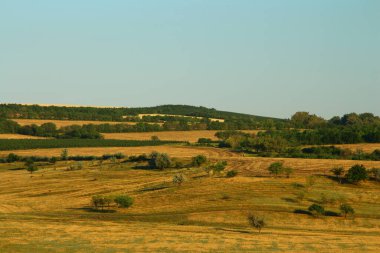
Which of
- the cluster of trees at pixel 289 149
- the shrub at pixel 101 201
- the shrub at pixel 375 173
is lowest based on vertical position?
the shrub at pixel 101 201

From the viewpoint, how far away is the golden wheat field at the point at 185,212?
208 ft

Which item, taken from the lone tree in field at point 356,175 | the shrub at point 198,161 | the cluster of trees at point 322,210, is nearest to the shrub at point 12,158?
the shrub at point 198,161

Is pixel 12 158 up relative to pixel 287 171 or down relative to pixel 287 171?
down

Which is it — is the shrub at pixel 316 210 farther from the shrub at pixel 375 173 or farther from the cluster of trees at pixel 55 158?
the cluster of trees at pixel 55 158

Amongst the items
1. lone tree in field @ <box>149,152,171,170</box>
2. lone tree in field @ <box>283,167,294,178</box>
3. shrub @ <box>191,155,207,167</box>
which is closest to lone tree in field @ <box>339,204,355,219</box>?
lone tree in field @ <box>283,167,294,178</box>

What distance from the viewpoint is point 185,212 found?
287ft

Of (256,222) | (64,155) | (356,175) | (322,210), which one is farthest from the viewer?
(64,155)

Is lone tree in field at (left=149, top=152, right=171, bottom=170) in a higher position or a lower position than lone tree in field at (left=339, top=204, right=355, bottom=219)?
higher

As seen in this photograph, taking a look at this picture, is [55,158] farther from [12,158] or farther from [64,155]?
[12,158]

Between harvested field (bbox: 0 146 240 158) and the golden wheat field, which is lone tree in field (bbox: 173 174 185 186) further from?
harvested field (bbox: 0 146 240 158)

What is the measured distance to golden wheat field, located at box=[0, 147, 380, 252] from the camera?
6353 centimetres

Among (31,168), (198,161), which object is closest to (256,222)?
(198,161)

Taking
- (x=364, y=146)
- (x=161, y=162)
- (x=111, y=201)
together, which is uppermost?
(x=364, y=146)

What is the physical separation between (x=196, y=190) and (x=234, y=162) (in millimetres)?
33726
